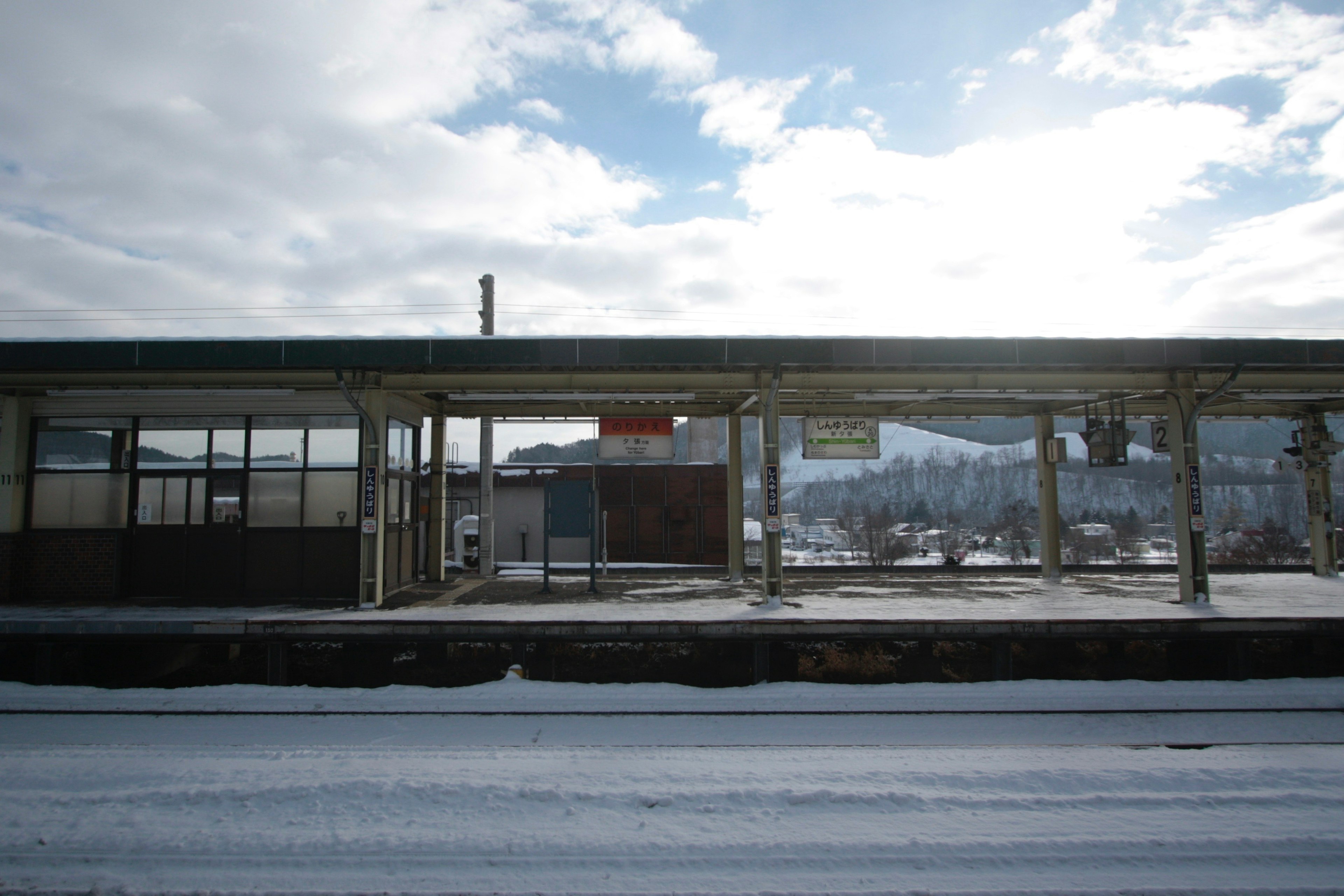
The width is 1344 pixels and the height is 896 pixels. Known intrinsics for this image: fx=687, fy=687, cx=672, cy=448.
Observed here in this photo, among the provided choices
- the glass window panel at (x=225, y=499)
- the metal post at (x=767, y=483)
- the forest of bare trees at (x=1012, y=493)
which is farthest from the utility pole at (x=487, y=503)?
the forest of bare trees at (x=1012, y=493)

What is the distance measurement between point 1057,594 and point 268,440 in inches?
517

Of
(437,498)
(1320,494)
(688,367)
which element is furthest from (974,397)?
(437,498)

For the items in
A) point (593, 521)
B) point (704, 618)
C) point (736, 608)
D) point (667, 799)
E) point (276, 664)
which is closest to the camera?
point (667, 799)

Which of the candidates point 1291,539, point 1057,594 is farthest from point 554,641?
point 1291,539

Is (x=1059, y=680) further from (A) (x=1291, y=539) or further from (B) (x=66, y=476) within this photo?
(A) (x=1291, y=539)

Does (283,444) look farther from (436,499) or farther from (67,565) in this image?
(67,565)

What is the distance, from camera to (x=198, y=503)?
11039mm

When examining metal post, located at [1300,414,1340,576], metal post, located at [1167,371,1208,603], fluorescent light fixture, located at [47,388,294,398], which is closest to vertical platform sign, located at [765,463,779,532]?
metal post, located at [1167,371,1208,603]

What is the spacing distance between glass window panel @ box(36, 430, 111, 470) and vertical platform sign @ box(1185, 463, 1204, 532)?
16.8m

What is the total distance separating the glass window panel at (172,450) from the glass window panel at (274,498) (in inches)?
37.0

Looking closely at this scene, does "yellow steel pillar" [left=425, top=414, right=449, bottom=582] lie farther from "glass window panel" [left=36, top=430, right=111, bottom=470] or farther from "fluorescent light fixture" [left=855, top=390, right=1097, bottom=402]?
"fluorescent light fixture" [left=855, top=390, right=1097, bottom=402]

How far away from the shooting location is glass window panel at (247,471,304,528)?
433 inches

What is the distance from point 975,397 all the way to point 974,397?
32mm

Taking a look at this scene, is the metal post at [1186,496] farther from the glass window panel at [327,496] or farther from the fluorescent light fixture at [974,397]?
the glass window panel at [327,496]
